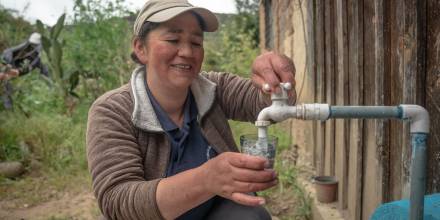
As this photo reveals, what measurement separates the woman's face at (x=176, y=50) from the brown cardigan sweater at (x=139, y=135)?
168 millimetres

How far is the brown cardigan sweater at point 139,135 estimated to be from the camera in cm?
154

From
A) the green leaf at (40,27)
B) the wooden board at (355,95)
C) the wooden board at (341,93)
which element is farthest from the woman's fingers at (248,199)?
the green leaf at (40,27)

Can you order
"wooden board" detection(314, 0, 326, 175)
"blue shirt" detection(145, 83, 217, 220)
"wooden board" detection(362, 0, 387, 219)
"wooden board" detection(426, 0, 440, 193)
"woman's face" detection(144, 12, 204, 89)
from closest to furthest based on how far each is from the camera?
1. "wooden board" detection(426, 0, 440, 193)
2. "woman's face" detection(144, 12, 204, 89)
3. "blue shirt" detection(145, 83, 217, 220)
4. "wooden board" detection(362, 0, 387, 219)
5. "wooden board" detection(314, 0, 326, 175)

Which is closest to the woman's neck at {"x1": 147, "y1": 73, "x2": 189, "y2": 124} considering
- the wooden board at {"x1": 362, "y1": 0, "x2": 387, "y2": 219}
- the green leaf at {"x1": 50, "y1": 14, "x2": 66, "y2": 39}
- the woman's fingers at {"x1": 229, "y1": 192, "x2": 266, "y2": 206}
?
the woman's fingers at {"x1": 229, "y1": 192, "x2": 266, "y2": 206}

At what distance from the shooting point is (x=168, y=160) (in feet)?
6.02

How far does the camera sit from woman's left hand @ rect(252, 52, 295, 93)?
1.56 metres

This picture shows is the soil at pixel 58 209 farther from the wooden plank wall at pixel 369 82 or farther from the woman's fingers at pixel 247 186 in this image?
the woman's fingers at pixel 247 186

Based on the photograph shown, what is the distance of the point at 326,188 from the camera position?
307 cm

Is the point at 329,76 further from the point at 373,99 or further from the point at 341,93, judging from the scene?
the point at 373,99

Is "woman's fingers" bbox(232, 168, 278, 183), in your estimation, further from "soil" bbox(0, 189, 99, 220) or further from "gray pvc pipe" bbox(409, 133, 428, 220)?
"soil" bbox(0, 189, 99, 220)

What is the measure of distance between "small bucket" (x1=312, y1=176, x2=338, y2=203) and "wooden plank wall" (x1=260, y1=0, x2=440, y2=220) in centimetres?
7

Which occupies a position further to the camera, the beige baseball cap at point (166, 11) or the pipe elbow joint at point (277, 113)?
the beige baseball cap at point (166, 11)

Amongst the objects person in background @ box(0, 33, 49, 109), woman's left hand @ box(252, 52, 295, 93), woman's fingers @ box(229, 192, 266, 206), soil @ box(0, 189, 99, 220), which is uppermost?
person in background @ box(0, 33, 49, 109)

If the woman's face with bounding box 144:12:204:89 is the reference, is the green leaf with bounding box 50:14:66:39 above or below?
above
